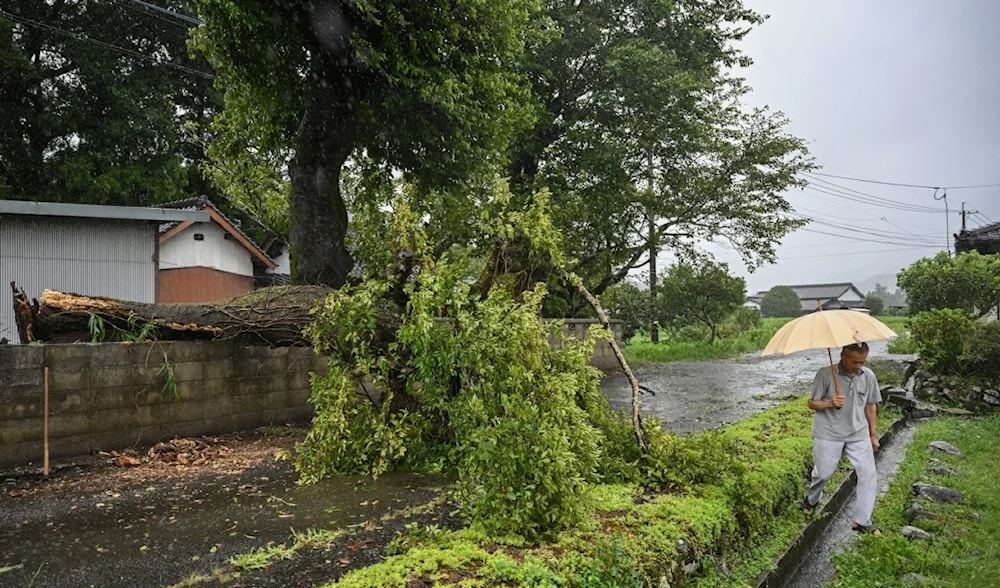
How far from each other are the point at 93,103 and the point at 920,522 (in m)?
20.7

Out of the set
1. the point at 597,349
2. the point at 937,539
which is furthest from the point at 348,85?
the point at 597,349

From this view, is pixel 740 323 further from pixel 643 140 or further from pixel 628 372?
pixel 628 372

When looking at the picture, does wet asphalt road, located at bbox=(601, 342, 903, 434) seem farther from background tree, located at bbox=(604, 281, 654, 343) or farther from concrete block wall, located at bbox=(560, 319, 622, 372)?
background tree, located at bbox=(604, 281, 654, 343)

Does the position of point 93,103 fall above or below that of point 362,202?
above

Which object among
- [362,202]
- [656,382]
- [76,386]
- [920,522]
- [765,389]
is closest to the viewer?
[920,522]

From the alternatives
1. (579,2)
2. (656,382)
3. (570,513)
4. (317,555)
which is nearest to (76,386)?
(317,555)

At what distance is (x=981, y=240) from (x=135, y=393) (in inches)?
1051

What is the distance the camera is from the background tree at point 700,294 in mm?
21969

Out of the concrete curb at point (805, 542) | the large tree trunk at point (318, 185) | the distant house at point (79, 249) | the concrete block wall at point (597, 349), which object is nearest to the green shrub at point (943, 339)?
the concrete block wall at point (597, 349)

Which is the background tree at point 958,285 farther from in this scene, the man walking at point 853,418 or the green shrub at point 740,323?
the man walking at point 853,418

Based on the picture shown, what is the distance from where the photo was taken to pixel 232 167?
12.1 meters

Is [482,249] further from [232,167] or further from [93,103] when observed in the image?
[93,103]

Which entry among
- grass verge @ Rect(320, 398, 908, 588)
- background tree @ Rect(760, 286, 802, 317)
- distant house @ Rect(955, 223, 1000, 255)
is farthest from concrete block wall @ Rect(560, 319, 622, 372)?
background tree @ Rect(760, 286, 802, 317)

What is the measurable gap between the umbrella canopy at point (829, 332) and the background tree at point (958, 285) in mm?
13702
